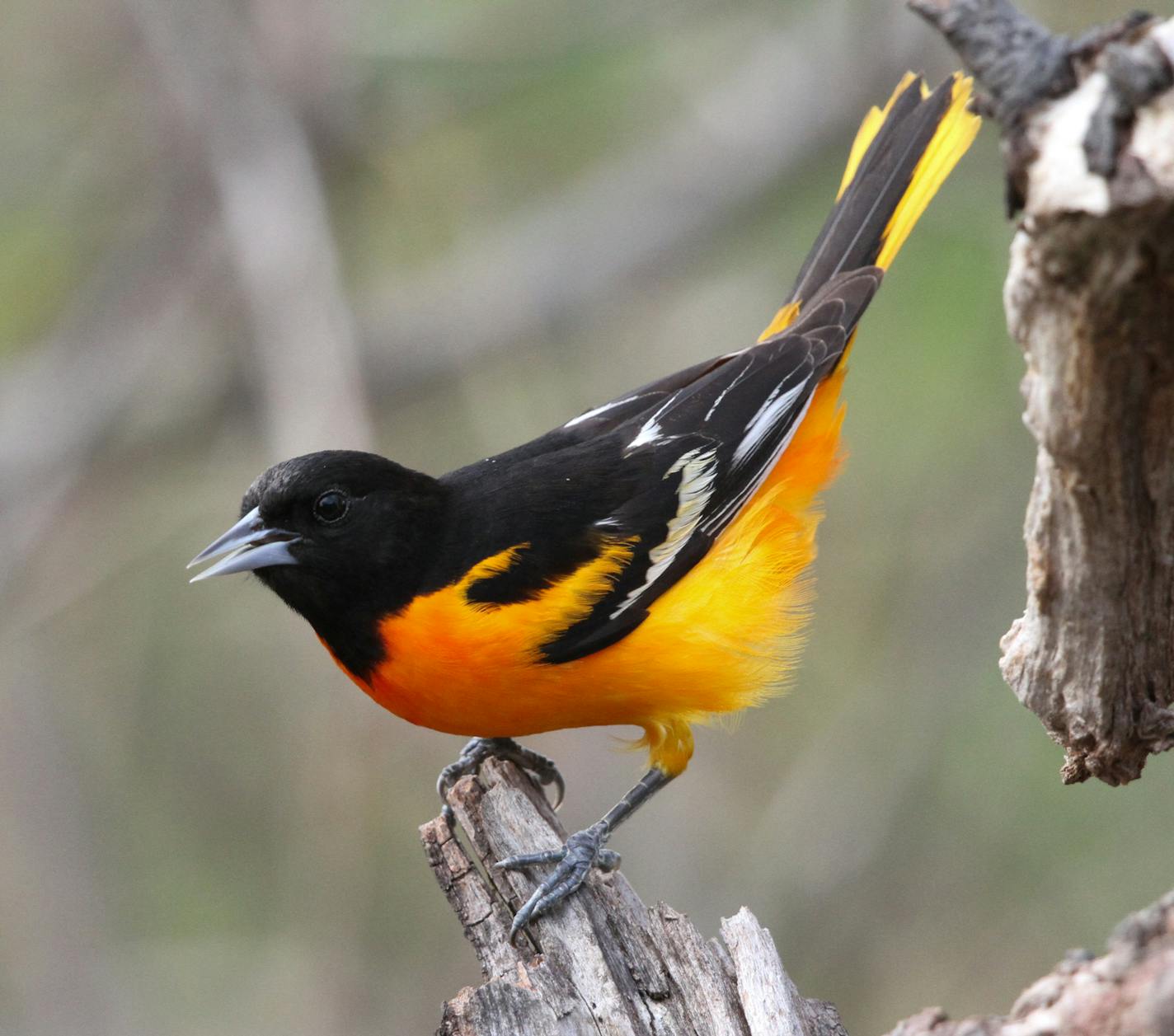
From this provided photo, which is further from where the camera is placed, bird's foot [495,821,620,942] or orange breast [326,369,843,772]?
orange breast [326,369,843,772]

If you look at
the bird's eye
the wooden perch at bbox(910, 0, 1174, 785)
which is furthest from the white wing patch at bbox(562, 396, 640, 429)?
the wooden perch at bbox(910, 0, 1174, 785)

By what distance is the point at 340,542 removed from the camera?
3750 millimetres

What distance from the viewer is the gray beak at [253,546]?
11.9 feet

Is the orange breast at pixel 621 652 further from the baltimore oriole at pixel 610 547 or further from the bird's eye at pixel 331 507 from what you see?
the bird's eye at pixel 331 507

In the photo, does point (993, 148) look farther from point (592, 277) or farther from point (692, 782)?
point (692, 782)

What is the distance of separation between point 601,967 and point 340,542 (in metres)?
1.37

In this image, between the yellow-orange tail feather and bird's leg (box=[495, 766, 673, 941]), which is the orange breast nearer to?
bird's leg (box=[495, 766, 673, 941])

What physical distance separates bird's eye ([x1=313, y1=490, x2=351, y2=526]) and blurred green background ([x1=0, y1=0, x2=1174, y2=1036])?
91.6 inches

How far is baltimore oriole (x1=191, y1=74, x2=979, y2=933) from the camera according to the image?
370 cm

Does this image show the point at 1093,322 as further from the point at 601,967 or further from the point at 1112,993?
the point at 601,967

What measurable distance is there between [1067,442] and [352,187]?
5709 mm

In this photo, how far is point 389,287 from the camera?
809 cm

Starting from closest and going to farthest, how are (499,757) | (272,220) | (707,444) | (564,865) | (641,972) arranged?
(641,972) < (564,865) < (707,444) < (499,757) < (272,220)

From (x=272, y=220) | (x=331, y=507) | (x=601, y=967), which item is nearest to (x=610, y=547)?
(x=331, y=507)
